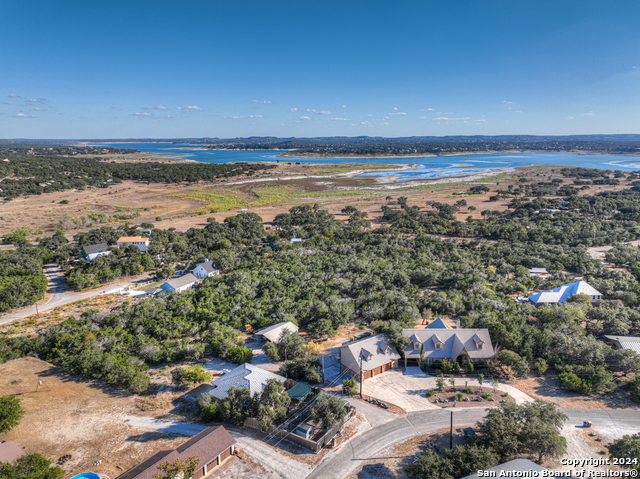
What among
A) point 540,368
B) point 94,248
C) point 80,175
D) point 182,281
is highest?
point 80,175

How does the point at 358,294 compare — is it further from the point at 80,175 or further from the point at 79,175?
the point at 79,175

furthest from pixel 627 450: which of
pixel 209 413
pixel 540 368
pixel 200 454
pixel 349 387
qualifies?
pixel 209 413

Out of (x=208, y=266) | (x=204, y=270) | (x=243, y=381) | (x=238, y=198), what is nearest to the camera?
(x=243, y=381)

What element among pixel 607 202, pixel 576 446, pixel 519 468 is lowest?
pixel 576 446

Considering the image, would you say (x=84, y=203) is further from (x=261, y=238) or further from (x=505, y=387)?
(x=505, y=387)

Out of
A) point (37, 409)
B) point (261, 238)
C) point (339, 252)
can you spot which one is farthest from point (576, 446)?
point (261, 238)

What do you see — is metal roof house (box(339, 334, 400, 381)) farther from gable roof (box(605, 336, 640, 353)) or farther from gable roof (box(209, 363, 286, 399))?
gable roof (box(605, 336, 640, 353))

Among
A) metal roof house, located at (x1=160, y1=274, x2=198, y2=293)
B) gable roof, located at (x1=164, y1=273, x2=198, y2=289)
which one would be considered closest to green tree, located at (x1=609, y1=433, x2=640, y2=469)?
metal roof house, located at (x1=160, y1=274, x2=198, y2=293)
